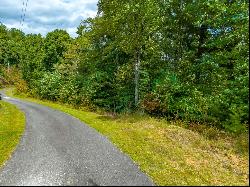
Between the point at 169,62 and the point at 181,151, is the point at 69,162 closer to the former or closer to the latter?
the point at 181,151

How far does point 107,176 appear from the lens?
17531 mm

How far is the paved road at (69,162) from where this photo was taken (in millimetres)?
17250

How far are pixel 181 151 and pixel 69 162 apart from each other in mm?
6692

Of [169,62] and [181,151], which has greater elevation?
[169,62]

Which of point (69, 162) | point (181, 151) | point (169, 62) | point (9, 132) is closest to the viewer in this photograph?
point (69, 162)

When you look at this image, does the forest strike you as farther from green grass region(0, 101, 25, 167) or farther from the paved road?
green grass region(0, 101, 25, 167)

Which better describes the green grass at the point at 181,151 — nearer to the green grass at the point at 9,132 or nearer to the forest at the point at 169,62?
the forest at the point at 169,62

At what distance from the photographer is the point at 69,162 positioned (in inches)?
809

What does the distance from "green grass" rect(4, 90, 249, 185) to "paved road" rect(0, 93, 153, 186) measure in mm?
978

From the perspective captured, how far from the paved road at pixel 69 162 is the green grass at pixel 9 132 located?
0.57 m

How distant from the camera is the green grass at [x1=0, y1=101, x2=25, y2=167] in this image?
2397cm

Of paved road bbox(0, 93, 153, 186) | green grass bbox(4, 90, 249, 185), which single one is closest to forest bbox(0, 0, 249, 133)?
green grass bbox(4, 90, 249, 185)

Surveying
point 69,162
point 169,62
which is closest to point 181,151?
point 69,162

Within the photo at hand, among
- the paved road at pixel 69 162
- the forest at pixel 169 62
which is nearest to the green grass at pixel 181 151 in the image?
the paved road at pixel 69 162
